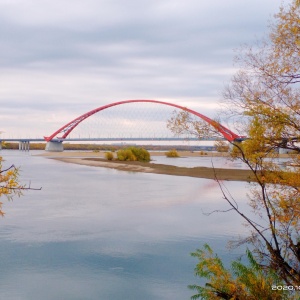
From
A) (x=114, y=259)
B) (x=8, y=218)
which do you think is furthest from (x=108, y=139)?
(x=114, y=259)

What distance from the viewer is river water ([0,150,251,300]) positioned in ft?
27.0

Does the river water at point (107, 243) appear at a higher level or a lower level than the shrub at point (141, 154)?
lower

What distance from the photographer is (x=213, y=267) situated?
18.3ft

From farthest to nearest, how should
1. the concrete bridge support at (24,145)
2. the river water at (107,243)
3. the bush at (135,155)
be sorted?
1. the concrete bridge support at (24,145)
2. the bush at (135,155)
3. the river water at (107,243)

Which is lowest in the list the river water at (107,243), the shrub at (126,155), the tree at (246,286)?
the river water at (107,243)

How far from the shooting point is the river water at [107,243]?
8242mm

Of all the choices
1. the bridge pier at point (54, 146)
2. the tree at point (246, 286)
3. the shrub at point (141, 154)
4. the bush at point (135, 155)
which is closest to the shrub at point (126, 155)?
the bush at point (135, 155)

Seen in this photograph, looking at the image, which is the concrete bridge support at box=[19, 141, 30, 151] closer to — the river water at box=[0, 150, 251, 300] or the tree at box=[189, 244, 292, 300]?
the river water at box=[0, 150, 251, 300]

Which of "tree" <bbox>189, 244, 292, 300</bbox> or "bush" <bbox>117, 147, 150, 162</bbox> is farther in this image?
"bush" <bbox>117, 147, 150, 162</bbox>

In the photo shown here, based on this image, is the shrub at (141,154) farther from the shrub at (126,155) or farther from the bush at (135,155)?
the shrub at (126,155)

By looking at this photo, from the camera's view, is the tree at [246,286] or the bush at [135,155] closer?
the tree at [246,286]

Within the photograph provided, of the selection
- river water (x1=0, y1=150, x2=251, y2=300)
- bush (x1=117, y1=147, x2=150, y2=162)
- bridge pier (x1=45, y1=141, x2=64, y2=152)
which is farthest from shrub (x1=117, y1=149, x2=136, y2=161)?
bridge pier (x1=45, y1=141, x2=64, y2=152)

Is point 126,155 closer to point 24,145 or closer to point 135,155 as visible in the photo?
point 135,155

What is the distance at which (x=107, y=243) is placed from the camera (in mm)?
11289
